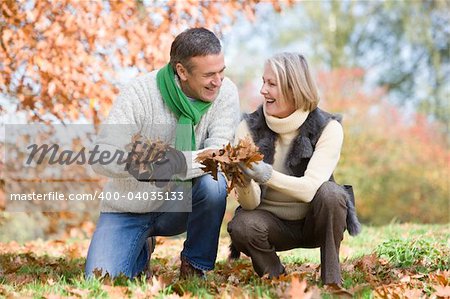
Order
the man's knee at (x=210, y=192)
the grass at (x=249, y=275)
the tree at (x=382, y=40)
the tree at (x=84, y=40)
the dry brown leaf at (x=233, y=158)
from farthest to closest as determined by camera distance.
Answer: the tree at (x=382, y=40) < the tree at (x=84, y=40) < the man's knee at (x=210, y=192) < the dry brown leaf at (x=233, y=158) < the grass at (x=249, y=275)

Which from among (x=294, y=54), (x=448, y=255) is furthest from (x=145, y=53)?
(x=448, y=255)

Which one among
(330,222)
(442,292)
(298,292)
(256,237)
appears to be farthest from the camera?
(256,237)

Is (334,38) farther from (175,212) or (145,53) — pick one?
(175,212)

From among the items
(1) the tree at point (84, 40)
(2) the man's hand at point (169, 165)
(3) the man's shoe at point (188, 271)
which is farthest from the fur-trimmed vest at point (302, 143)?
(1) the tree at point (84, 40)

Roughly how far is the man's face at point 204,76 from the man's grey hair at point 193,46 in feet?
0.08

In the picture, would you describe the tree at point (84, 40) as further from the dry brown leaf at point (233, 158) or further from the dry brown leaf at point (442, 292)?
the dry brown leaf at point (442, 292)

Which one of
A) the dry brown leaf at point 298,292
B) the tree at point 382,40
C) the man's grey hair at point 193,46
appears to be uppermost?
the tree at point 382,40

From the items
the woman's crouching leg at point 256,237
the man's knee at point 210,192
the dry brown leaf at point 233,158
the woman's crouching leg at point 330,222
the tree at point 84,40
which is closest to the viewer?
the dry brown leaf at point 233,158

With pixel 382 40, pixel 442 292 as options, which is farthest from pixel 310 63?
pixel 382 40

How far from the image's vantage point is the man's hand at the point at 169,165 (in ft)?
10.2

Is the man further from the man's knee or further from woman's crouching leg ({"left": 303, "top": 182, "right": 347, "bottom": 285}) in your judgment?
→ woman's crouching leg ({"left": 303, "top": 182, "right": 347, "bottom": 285})

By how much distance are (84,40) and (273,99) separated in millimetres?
2726

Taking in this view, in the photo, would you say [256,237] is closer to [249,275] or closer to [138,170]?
[249,275]

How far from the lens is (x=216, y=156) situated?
9.28 feet
